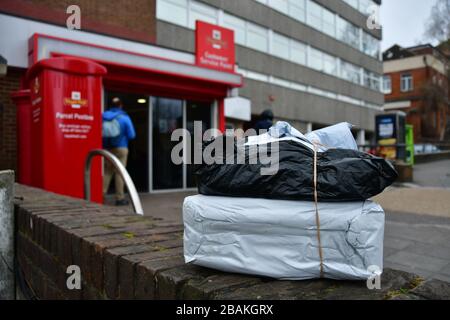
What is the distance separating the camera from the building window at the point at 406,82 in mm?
38969

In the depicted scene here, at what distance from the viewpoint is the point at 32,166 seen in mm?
5617

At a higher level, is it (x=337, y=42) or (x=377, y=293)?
(x=337, y=42)

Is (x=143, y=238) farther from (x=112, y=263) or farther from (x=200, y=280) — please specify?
(x=200, y=280)

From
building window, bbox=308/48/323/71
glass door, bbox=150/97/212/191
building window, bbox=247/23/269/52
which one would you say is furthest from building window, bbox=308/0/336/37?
glass door, bbox=150/97/212/191

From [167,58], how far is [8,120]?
4.05 meters

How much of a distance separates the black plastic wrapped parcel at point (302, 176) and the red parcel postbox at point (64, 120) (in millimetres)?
4327

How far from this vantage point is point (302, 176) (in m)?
1.27

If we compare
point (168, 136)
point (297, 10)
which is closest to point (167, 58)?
point (168, 136)

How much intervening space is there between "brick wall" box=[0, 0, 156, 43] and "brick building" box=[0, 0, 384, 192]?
21 mm

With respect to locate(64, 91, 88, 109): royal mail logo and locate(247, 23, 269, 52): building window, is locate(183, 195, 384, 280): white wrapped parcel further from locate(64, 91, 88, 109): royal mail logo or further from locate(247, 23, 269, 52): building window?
locate(247, 23, 269, 52): building window

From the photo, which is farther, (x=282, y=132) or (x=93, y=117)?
(x=93, y=117)

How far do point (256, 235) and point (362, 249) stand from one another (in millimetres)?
336

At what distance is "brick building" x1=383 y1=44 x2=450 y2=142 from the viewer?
3581 centimetres
